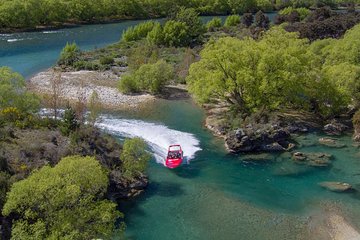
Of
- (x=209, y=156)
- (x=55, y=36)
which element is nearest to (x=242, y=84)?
(x=209, y=156)

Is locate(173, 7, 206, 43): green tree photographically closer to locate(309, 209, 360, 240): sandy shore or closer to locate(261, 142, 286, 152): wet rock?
locate(261, 142, 286, 152): wet rock

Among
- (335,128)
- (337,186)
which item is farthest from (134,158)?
(335,128)

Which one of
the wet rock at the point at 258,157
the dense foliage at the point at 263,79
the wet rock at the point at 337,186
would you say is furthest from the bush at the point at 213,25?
the wet rock at the point at 337,186

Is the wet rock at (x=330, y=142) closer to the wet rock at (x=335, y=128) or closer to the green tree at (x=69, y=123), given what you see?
the wet rock at (x=335, y=128)

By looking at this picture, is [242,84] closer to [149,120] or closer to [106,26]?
[149,120]

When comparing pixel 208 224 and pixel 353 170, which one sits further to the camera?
→ pixel 353 170

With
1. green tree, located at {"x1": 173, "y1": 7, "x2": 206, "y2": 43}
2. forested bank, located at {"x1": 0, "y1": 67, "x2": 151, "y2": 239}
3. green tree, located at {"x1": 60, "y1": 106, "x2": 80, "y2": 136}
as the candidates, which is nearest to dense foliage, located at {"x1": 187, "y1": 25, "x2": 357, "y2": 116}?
forested bank, located at {"x1": 0, "y1": 67, "x2": 151, "y2": 239}
